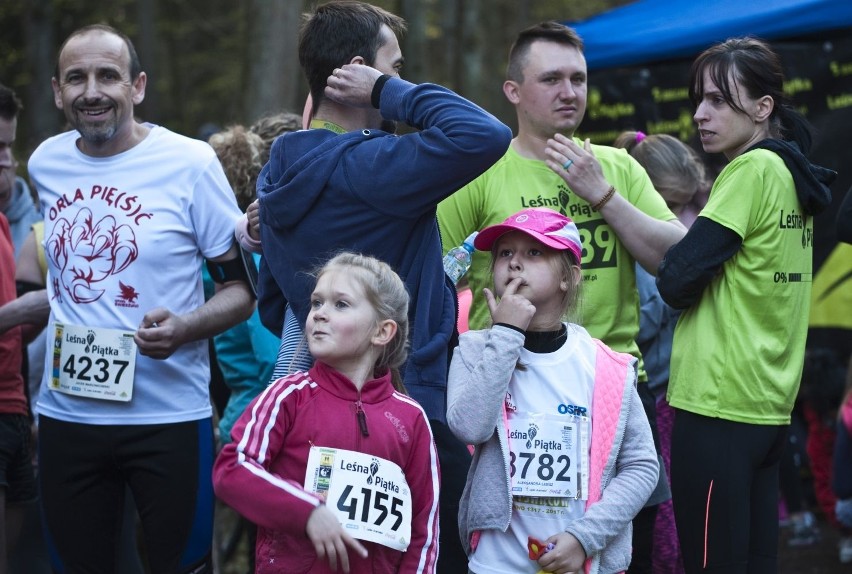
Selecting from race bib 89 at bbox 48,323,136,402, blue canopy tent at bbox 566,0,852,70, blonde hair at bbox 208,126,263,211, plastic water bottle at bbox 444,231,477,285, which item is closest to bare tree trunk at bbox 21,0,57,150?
blue canopy tent at bbox 566,0,852,70

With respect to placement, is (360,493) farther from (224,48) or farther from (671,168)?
(224,48)

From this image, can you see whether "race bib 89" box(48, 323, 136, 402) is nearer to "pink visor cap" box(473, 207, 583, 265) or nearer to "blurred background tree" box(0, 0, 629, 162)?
"pink visor cap" box(473, 207, 583, 265)

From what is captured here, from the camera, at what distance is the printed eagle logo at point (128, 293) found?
13.5 feet

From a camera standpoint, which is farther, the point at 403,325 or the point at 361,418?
the point at 403,325

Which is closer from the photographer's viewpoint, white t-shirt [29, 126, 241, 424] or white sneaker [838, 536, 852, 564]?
white t-shirt [29, 126, 241, 424]

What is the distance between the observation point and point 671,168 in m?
5.22

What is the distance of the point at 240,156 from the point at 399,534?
2488 millimetres

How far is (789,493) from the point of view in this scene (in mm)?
7430

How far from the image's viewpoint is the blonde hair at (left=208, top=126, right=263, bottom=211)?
5035mm

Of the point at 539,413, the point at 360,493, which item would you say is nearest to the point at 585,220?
the point at 539,413

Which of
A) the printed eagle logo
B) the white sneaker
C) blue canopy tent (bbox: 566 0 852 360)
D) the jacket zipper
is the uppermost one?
blue canopy tent (bbox: 566 0 852 360)

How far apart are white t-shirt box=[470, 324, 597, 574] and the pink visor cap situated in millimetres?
302

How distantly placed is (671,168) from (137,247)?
7.90 feet

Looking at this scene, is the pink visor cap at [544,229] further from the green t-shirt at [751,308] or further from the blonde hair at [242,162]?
the blonde hair at [242,162]
